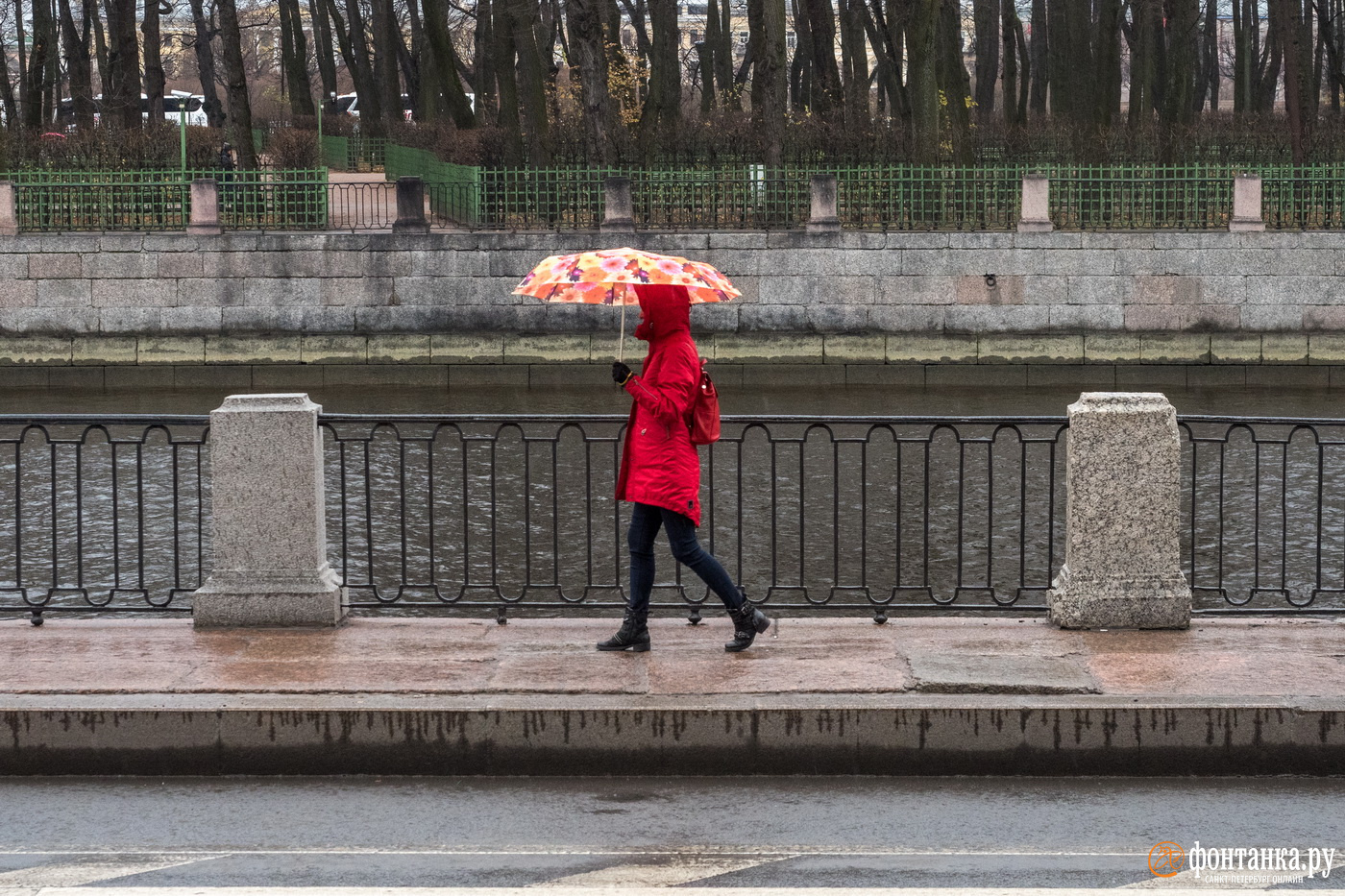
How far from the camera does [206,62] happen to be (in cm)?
5672

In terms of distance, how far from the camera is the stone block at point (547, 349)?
24.6 meters

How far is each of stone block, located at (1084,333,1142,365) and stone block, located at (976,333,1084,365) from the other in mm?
114

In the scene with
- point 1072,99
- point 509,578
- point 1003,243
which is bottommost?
point 509,578

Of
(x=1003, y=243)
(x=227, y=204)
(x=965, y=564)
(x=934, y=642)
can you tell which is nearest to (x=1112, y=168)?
(x=1003, y=243)

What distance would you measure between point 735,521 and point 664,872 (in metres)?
8.39

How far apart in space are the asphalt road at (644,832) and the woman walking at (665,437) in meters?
1.30

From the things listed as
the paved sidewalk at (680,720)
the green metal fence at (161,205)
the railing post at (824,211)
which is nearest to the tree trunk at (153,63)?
the green metal fence at (161,205)

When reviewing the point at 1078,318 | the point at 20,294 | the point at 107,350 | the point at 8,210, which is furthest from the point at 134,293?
the point at 1078,318

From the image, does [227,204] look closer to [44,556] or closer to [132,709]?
[44,556]

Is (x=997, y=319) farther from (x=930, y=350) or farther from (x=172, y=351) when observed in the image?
(x=172, y=351)

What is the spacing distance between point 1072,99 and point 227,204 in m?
19.1

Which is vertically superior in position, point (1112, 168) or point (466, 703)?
point (1112, 168)

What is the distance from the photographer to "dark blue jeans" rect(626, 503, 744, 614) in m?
7.67

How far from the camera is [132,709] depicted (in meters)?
6.79
